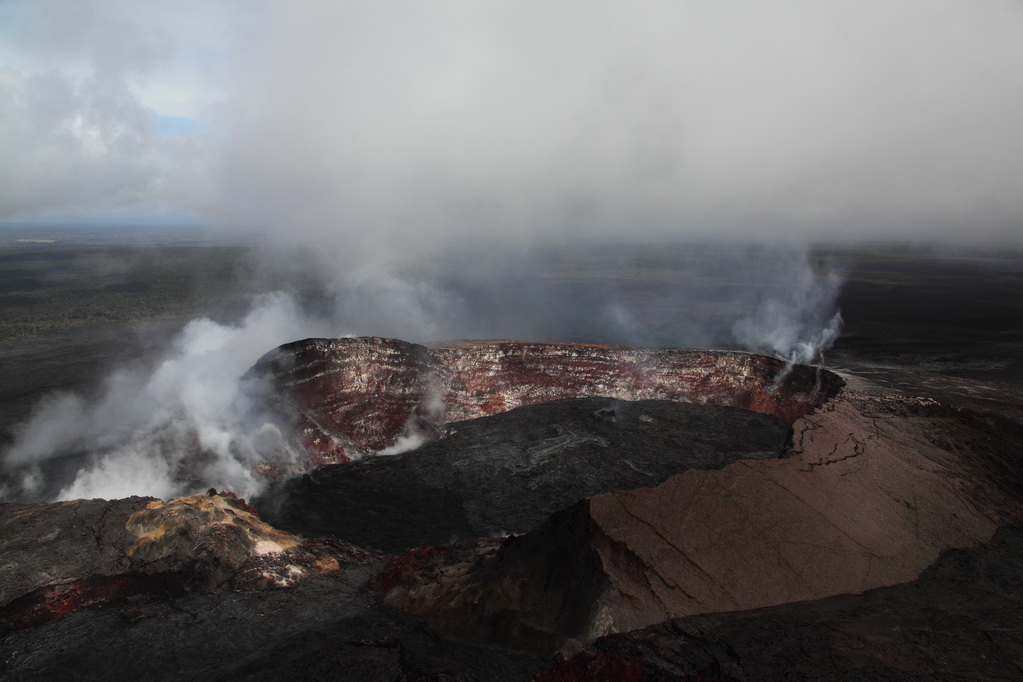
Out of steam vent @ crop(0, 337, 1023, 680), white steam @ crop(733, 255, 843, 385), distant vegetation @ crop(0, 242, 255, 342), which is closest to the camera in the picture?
steam vent @ crop(0, 337, 1023, 680)

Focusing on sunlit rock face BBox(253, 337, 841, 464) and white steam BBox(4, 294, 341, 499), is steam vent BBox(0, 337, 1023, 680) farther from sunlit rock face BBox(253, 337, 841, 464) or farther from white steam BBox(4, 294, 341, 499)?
sunlit rock face BBox(253, 337, 841, 464)

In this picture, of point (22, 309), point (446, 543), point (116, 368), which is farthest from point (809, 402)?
point (22, 309)

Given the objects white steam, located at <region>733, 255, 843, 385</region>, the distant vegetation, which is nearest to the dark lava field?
white steam, located at <region>733, 255, 843, 385</region>

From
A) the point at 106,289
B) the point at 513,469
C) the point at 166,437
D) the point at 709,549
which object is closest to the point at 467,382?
the point at 513,469

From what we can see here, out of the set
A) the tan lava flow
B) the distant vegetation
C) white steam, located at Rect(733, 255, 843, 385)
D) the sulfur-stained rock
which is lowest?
the distant vegetation

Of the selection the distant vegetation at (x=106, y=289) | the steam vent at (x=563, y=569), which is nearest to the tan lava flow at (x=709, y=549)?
the steam vent at (x=563, y=569)

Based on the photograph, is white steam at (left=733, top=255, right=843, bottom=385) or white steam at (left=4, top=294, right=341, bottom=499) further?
white steam at (left=733, top=255, right=843, bottom=385)

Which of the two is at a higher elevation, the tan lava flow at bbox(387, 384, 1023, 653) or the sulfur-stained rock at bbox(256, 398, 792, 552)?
the tan lava flow at bbox(387, 384, 1023, 653)

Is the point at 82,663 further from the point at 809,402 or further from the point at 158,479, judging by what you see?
→ the point at 809,402
